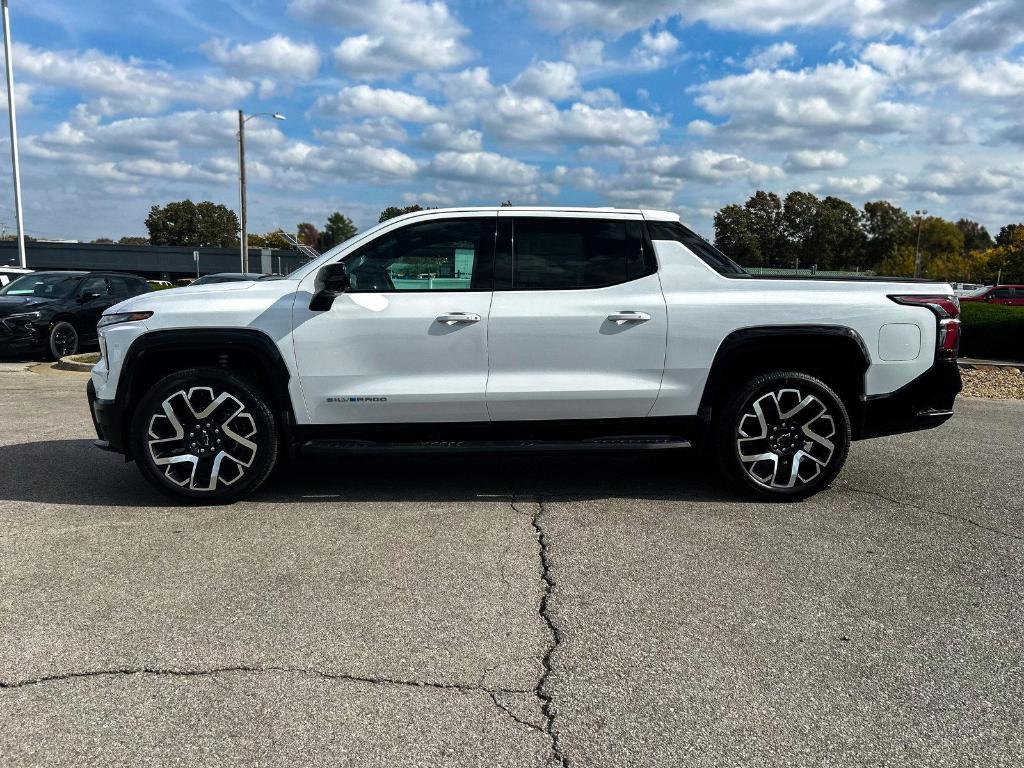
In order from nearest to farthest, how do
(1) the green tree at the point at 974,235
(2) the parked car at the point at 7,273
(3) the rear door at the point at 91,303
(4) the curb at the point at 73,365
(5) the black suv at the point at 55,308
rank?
(4) the curb at the point at 73,365 → (5) the black suv at the point at 55,308 → (3) the rear door at the point at 91,303 → (2) the parked car at the point at 7,273 → (1) the green tree at the point at 974,235

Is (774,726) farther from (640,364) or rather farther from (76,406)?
(76,406)

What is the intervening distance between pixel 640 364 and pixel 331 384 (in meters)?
1.94

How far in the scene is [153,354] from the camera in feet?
16.7

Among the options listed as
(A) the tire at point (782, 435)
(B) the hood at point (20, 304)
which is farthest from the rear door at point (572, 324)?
(B) the hood at point (20, 304)

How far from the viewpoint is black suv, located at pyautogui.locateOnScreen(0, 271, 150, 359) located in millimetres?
13570

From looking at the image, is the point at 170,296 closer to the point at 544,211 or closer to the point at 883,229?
the point at 544,211

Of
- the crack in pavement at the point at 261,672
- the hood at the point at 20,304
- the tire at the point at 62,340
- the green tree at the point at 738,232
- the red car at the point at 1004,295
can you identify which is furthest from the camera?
the green tree at the point at 738,232

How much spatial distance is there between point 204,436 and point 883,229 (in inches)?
4094

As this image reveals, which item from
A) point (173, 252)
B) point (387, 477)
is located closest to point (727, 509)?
point (387, 477)

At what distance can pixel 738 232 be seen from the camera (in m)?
73.6

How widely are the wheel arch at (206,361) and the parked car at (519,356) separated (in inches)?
0.5

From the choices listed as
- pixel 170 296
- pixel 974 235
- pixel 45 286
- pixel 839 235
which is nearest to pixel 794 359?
pixel 170 296

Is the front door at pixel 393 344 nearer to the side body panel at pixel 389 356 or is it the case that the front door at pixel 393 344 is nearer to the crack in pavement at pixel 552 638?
the side body panel at pixel 389 356

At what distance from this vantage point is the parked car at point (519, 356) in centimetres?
502
